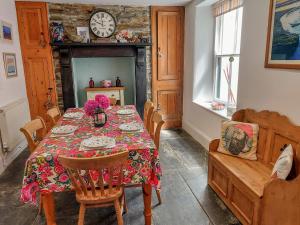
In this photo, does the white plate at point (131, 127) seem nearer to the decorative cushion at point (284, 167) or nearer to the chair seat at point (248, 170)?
the chair seat at point (248, 170)

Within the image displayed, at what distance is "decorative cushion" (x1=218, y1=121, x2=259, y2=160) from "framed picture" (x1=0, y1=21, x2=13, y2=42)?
10.7ft

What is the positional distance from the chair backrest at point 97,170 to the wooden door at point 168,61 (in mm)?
2874

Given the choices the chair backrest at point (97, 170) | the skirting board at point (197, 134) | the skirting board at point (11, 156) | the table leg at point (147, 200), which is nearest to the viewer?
the chair backrest at point (97, 170)

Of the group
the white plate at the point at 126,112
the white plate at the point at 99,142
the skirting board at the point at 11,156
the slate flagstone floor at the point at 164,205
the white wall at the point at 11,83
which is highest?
the white wall at the point at 11,83

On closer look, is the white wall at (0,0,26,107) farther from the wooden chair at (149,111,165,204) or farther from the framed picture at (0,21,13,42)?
the wooden chair at (149,111,165,204)

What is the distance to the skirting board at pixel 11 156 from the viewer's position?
2.90m

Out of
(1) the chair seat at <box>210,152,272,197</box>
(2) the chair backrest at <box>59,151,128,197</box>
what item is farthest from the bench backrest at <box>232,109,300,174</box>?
(2) the chair backrest at <box>59,151,128,197</box>

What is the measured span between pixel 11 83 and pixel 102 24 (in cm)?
176

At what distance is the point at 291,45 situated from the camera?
186 centimetres

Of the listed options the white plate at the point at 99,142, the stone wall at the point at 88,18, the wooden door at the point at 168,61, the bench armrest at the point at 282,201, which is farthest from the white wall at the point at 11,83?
the bench armrest at the point at 282,201

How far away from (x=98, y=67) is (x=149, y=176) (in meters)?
3.49

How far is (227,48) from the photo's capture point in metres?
3.40

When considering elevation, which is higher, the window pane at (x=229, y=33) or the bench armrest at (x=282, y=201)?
→ the window pane at (x=229, y=33)

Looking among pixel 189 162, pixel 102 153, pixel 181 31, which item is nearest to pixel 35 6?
pixel 181 31
